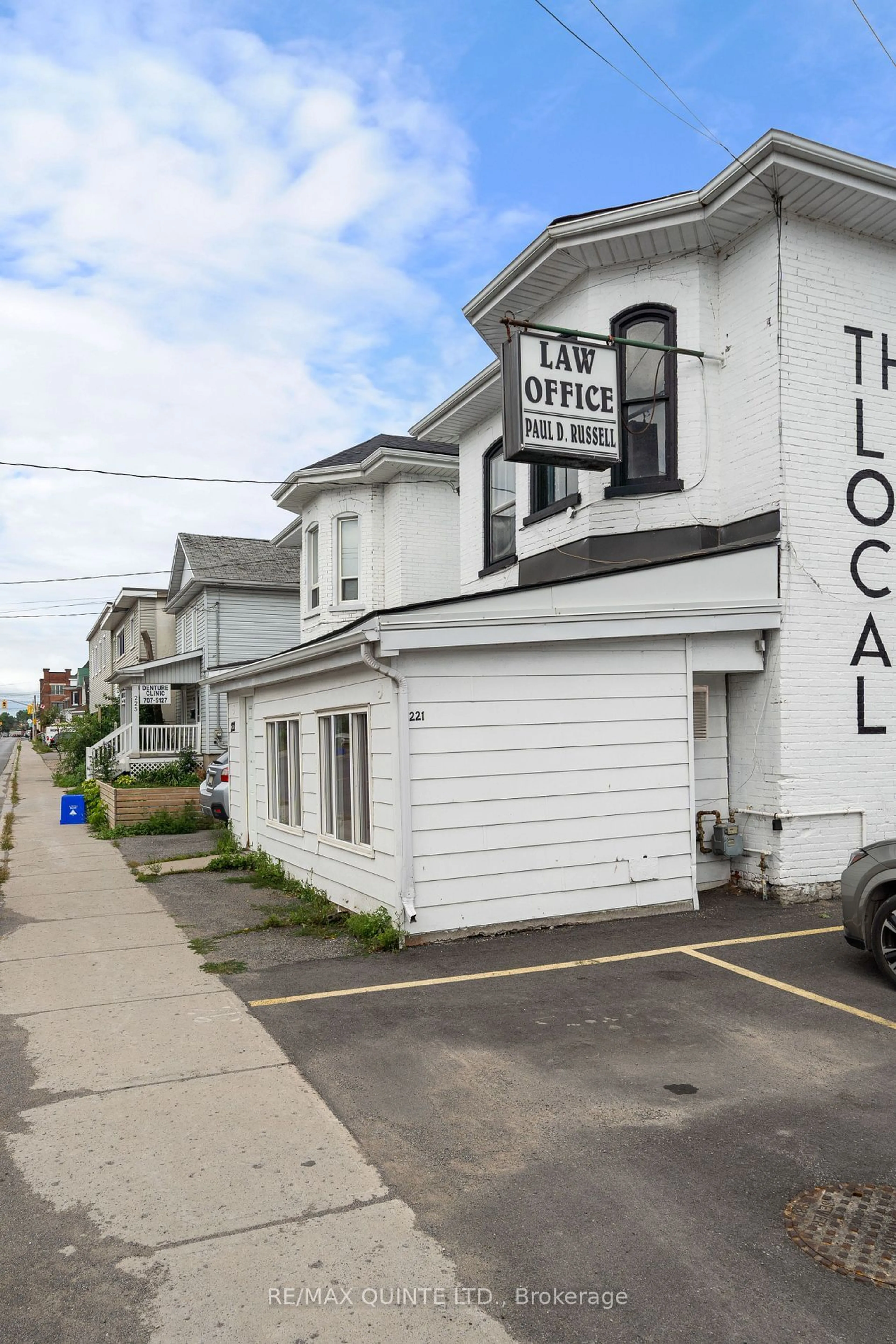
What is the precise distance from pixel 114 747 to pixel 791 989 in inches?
941

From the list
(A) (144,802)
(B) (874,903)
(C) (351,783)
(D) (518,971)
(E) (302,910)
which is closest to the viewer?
(B) (874,903)

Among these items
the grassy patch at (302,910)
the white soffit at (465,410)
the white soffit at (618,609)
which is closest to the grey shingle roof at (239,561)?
the white soffit at (465,410)

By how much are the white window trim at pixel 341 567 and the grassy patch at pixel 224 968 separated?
40.7 ft

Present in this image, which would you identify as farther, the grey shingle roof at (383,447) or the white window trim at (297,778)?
the grey shingle roof at (383,447)

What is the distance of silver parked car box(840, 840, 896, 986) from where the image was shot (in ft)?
23.3

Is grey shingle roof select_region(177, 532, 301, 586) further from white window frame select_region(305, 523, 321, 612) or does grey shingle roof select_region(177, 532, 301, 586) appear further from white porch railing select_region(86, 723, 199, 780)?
white window frame select_region(305, 523, 321, 612)

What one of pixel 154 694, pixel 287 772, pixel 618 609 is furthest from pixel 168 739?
pixel 618 609

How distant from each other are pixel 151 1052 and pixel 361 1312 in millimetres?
3198

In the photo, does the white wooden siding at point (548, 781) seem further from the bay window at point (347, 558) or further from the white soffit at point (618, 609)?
the bay window at point (347, 558)

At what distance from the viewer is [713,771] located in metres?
10.8

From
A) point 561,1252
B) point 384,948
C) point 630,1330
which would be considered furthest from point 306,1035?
point 630,1330

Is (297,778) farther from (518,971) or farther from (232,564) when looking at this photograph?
(232,564)

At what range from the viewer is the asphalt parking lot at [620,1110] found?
3395mm

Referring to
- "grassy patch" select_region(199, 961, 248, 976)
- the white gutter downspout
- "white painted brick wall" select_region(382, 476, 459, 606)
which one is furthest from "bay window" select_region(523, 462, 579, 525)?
"grassy patch" select_region(199, 961, 248, 976)
